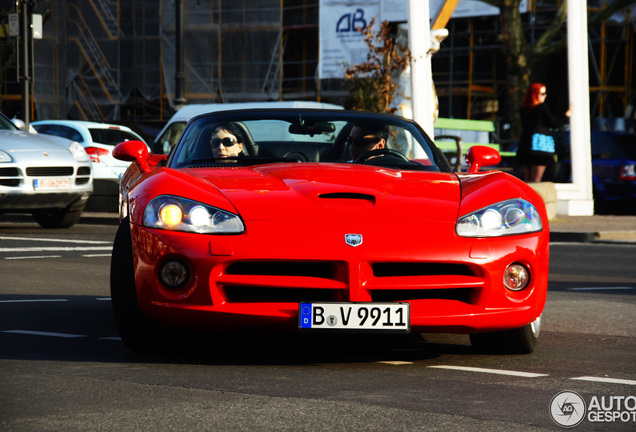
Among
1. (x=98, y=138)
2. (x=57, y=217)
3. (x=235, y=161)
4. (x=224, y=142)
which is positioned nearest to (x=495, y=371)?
(x=235, y=161)

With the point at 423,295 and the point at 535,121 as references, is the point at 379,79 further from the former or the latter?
the point at 423,295

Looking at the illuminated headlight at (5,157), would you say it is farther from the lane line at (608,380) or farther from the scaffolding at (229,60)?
the scaffolding at (229,60)

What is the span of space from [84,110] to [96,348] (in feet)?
116

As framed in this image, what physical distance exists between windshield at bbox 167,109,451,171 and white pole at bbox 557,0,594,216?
1349 cm

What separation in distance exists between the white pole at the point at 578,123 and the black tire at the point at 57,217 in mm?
8456

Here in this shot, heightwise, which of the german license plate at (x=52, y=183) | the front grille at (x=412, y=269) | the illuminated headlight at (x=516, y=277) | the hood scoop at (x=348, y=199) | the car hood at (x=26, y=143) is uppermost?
the hood scoop at (x=348, y=199)

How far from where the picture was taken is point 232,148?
22.0ft

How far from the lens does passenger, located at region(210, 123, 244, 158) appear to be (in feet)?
21.9

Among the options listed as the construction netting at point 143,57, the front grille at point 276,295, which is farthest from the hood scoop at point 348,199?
the construction netting at point 143,57

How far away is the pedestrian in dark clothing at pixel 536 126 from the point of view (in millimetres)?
17578

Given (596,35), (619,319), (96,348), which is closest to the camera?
(96,348)

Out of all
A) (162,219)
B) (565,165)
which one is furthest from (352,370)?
(565,165)

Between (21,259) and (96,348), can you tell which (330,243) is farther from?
(21,259)

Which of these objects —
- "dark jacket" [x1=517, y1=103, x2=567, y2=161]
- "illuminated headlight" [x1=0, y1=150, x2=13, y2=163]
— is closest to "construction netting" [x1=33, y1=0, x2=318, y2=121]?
"dark jacket" [x1=517, y1=103, x2=567, y2=161]
